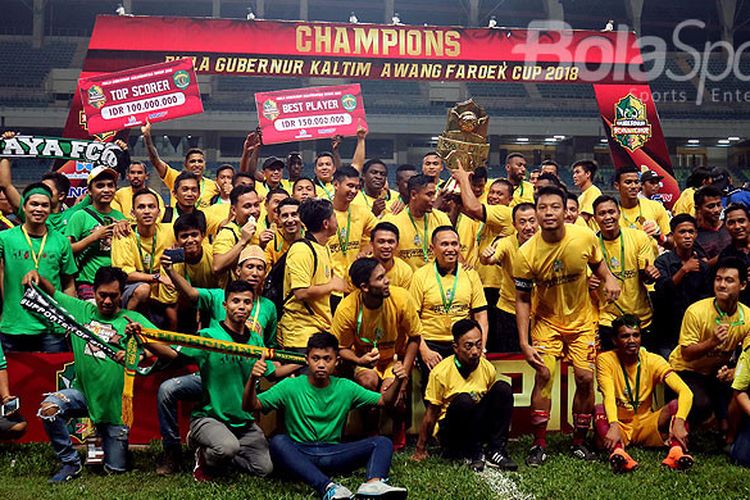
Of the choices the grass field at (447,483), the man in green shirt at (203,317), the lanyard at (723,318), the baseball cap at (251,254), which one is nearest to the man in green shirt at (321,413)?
the grass field at (447,483)

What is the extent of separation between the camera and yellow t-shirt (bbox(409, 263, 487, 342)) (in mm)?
6746

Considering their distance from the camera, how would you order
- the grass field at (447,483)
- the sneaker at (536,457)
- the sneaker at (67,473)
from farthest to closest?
the sneaker at (536,457) → the sneaker at (67,473) → the grass field at (447,483)

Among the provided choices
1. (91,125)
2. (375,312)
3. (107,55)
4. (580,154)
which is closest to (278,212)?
(375,312)

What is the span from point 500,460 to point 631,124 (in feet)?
32.8

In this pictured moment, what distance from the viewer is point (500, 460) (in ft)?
19.5

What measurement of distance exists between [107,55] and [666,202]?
9832 millimetres

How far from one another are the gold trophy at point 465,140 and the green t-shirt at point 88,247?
11.6ft

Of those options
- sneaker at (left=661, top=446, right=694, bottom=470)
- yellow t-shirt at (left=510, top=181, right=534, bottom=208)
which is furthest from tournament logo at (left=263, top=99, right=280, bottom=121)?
sneaker at (left=661, top=446, right=694, bottom=470)

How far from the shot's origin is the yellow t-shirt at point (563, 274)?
20.9 feet

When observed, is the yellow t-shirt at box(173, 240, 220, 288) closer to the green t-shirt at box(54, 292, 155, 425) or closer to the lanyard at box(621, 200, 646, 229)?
the green t-shirt at box(54, 292, 155, 425)

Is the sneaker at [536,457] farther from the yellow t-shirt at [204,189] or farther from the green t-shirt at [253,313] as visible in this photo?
the yellow t-shirt at [204,189]

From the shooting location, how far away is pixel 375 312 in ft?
20.7

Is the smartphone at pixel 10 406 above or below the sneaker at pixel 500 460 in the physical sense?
above

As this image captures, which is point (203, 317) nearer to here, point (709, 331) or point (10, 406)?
point (10, 406)
